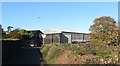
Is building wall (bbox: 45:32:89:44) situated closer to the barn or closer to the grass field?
the barn

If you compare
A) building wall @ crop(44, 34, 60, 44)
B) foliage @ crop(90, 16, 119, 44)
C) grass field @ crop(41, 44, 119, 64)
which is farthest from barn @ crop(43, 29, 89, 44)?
grass field @ crop(41, 44, 119, 64)

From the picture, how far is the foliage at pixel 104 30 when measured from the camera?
60.1 metres

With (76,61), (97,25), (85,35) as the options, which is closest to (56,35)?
(85,35)

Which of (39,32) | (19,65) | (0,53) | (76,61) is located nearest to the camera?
(76,61)

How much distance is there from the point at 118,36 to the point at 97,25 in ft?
22.0

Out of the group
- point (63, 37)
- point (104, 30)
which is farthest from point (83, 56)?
point (63, 37)

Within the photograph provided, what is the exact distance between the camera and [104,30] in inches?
2468

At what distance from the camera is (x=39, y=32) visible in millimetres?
101125

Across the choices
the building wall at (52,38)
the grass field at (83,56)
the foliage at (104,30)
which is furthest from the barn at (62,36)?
the grass field at (83,56)

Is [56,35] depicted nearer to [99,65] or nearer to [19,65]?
[19,65]

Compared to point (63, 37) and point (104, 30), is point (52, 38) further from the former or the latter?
point (104, 30)

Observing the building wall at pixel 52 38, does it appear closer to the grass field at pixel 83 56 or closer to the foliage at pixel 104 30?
the foliage at pixel 104 30

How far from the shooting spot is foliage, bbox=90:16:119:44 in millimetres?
60094

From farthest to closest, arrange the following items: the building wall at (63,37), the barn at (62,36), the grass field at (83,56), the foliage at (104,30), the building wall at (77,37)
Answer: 1. the building wall at (77,37)
2. the barn at (62,36)
3. the building wall at (63,37)
4. the foliage at (104,30)
5. the grass field at (83,56)
